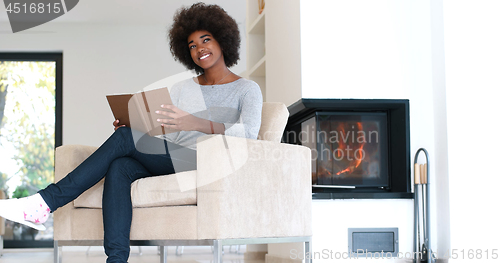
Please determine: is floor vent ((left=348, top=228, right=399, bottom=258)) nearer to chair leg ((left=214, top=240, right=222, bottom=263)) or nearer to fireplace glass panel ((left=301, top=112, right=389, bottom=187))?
fireplace glass panel ((left=301, top=112, right=389, bottom=187))

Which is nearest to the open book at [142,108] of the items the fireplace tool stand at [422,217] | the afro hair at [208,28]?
the afro hair at [208,28]

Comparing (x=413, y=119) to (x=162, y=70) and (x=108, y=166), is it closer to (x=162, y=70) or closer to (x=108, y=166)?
(x=108, y=166)

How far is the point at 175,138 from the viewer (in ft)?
6.89

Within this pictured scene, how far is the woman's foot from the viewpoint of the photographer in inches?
67.9

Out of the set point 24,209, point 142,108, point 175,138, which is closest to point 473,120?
point 175,138

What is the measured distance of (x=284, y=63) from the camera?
337cm

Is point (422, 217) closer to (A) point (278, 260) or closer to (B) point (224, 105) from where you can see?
(A) point (278, 260)

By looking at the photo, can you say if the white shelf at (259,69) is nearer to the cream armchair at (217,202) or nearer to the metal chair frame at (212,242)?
the cream armchair at (217,202)

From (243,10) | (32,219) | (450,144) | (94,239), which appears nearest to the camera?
(32,219)

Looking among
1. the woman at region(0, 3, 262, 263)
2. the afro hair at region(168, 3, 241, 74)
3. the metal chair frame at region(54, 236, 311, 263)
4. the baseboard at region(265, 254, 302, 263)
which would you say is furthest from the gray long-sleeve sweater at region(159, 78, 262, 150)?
the baseboard at region(265, 254, 302, 263)

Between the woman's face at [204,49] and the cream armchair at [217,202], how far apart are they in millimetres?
587

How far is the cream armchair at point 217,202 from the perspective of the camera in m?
1.79

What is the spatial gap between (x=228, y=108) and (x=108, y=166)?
555 millimetres

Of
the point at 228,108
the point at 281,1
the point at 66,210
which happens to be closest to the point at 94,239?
the point at 66,210
